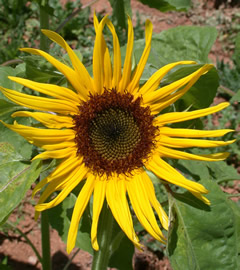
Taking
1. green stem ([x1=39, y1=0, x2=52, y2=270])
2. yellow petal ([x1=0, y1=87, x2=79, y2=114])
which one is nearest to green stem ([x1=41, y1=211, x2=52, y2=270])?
green stem ([x1=39, y1=0, x2=52, y2=270])

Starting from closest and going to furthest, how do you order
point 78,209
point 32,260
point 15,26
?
point 78,209
point 32,260
point 15,26

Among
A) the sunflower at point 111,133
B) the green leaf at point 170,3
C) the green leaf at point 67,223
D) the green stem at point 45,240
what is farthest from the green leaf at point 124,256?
the green leaf at point 170,3

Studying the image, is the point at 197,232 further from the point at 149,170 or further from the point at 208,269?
the point at 149,170

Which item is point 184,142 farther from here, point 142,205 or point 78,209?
point 78,209

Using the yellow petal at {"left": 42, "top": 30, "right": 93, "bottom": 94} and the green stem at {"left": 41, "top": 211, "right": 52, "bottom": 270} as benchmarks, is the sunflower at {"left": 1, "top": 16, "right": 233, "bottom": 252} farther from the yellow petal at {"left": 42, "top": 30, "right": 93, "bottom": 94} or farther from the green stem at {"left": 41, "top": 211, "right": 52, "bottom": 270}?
the green stem at {"left": 41, "top": 211, "right": 52, "bottom": 270}

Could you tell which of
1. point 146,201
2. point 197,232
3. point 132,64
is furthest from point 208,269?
point 132,64

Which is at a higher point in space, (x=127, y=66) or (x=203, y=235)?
(x=127, y=66)

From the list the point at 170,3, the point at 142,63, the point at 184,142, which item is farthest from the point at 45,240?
the point at 170,3
